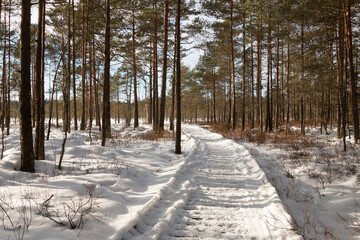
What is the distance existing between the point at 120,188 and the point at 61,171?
2167mm

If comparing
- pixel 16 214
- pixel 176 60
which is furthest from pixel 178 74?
pixel 16 214

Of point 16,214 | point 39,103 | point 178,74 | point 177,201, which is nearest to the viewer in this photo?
point 16,214

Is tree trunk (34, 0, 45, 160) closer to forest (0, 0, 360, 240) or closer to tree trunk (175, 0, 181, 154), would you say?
forest (0, 0, 360, 240)

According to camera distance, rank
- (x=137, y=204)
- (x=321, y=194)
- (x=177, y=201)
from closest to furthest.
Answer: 1. (x=137, y=204)
2. (x=177, y=201)
3. (x=321, y=194)

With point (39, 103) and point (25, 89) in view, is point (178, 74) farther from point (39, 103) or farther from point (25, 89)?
point (39, 103)

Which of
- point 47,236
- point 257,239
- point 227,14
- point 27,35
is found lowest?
point 257,239

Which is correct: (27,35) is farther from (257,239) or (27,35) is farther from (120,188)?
(257,239)

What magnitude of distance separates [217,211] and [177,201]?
2.52 ft

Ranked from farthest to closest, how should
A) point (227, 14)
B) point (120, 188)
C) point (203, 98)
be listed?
1. point (203, 98)
2. point (227, 14)
3. point (120, 188)

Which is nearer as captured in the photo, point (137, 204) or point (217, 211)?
point (217, 211)

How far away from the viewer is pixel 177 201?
11.8 ft

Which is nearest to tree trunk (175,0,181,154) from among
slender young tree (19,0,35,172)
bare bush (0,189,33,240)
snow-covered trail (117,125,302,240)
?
snow-covered trail (117,125,302,240)

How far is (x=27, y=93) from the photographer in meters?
4.59

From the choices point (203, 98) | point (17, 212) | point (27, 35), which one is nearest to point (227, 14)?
point (27, 35)
